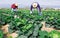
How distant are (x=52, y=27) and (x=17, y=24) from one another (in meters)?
2.69

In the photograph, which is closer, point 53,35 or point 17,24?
point 53,35

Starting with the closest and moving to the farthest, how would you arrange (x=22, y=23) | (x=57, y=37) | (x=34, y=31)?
(x=57, y=37) < (x=34, y=31) < (x=22, y=23)

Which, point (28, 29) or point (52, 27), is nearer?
point (28, 29)

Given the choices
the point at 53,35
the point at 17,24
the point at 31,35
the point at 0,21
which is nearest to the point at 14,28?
the point at 17,24

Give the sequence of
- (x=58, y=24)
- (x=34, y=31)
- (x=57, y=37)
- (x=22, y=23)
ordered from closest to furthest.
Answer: (x=57, y=37)
(x=34, y=31)
(x=22, y=23)
(x=58, y=24)

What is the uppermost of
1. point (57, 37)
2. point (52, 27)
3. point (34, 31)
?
point (57, 37)

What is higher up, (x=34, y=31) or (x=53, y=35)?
(x=53, y=35)

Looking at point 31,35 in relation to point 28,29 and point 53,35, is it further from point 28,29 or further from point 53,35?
point 53,35

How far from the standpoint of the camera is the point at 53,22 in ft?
43.1

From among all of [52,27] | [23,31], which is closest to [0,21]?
[52,27]

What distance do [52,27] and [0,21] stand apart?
2633 millimetres

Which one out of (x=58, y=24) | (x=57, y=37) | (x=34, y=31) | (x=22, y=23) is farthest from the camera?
(x=58, y=24)

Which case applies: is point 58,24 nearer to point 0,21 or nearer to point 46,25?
point 46,25

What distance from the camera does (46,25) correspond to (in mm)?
12883
